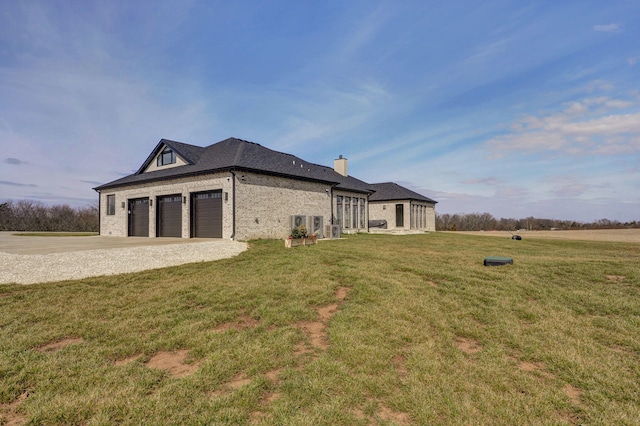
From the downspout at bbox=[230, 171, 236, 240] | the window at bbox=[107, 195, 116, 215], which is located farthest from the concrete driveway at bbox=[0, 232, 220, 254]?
the window at bbox=[107, 195, 116, 215]

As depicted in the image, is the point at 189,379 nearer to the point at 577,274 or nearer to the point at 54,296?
the point at 54,296

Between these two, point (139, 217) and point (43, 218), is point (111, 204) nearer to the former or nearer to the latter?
point (139, 217)

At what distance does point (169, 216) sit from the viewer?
70.3 feet

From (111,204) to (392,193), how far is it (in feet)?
95.1

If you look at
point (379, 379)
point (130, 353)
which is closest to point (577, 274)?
point (379, 379)

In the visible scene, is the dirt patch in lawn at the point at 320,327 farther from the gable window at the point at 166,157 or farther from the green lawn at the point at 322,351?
the gable window at the point at 166,157

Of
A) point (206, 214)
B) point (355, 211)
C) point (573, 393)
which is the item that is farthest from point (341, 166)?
point (573, 393)

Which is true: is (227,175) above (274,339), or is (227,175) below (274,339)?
above

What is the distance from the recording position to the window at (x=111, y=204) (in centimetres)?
2565

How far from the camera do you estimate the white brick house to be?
1848cm

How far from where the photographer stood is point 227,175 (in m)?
18.1

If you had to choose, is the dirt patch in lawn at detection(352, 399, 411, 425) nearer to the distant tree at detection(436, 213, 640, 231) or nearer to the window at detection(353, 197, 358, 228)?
the window at detection(353, 197, 358, 228)

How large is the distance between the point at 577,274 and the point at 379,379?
30.3 ft

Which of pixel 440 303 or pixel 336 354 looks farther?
pixel 440 303
